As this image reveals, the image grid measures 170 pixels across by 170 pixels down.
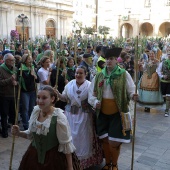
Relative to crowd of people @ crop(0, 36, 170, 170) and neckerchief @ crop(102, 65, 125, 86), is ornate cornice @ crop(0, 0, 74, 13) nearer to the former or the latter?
crowd of people @ crop(0, 36, 170, 170)

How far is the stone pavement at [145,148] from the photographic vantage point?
463 cm

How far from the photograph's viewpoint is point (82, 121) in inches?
164

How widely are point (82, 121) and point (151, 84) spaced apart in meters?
4.31

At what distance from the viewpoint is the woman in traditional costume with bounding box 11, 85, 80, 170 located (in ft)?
9.53

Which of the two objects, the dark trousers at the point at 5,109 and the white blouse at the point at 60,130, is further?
the dark trousers at the point at 5,109

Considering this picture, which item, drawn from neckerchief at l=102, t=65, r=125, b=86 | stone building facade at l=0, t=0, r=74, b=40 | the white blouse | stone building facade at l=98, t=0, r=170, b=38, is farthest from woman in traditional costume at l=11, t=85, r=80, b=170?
stone building facade at l=98, t=0, r=170, b=38

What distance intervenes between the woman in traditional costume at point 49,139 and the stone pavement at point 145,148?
160cm

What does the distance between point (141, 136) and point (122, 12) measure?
45.3m

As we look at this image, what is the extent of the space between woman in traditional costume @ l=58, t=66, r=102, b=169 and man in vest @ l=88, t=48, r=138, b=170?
16 centimetres

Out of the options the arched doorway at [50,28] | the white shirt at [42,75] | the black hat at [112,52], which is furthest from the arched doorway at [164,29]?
the black hat at [112,52]

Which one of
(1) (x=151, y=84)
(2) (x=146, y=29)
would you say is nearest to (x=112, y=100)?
(1) (x=151, y=84)

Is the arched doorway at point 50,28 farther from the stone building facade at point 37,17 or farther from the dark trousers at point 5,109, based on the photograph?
the dark trousers at point 5,109

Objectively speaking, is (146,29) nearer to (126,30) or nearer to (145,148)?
(126,30)

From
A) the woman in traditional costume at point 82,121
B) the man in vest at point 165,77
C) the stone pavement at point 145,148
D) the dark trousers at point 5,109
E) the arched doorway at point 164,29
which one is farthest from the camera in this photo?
the arched doorway at point 164,29
